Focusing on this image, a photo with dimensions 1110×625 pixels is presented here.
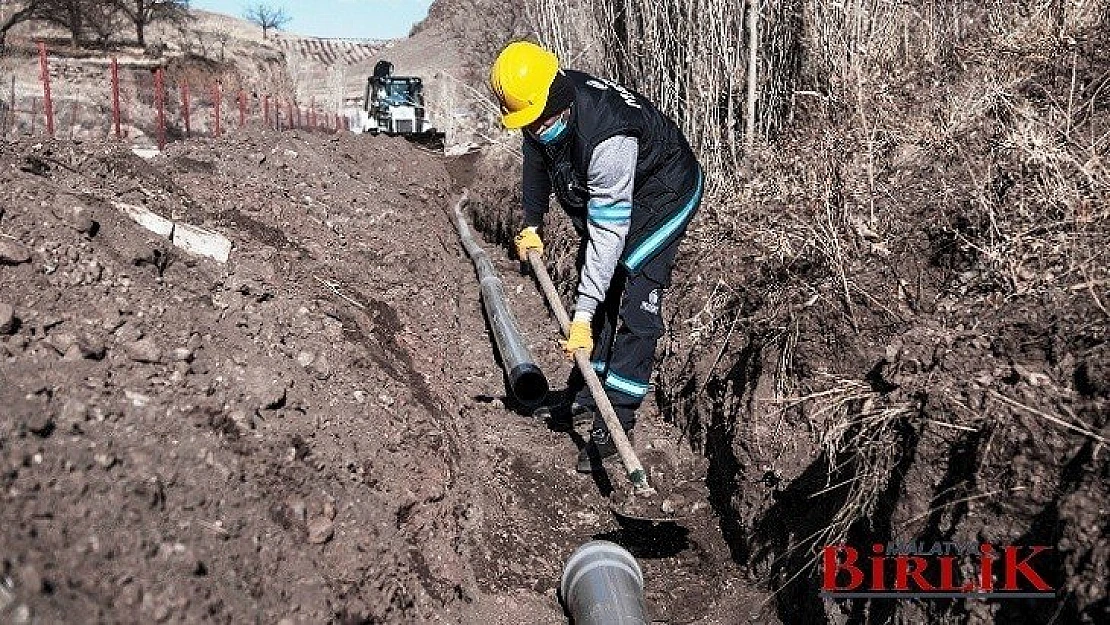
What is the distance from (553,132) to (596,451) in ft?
5.59

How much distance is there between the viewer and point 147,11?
46.7 metres

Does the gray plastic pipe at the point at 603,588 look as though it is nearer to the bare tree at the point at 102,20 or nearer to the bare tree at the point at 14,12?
the bare tree at the point at 14,12

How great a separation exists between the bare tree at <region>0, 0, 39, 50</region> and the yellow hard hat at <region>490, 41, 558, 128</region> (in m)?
41.0

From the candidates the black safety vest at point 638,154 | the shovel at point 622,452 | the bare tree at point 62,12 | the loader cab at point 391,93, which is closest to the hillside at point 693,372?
the shovel at point 622,452

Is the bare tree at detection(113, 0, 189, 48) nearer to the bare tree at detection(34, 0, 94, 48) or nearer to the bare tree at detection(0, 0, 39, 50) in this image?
the bare tree at detection(34, 0, 94, 48)

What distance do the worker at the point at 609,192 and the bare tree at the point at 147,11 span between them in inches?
1793

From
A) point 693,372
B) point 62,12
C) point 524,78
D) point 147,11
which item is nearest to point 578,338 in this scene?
point 693,372

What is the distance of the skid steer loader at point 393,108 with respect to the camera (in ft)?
80.3

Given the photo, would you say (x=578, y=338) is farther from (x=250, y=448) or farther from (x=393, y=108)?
(x=393, y=108)

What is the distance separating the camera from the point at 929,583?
2637 millimetres

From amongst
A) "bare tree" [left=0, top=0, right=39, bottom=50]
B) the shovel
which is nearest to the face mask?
the shovel

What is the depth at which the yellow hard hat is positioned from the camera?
13.3 feet

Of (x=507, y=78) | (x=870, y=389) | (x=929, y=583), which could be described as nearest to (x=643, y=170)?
(x=507, y=78)

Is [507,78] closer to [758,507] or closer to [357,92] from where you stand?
[758,507]
